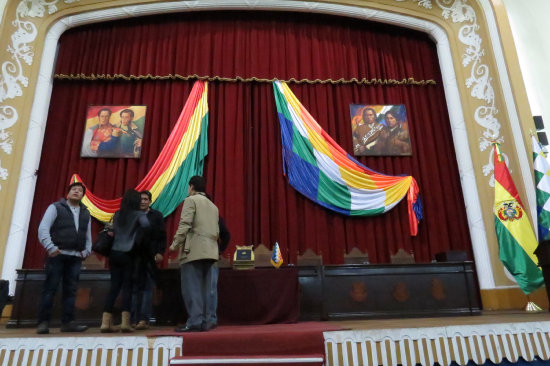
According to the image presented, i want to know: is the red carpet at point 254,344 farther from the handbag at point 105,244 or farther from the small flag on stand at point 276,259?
the small flag on stand at point 276,259

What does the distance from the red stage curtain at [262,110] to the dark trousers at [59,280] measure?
235 centimetres

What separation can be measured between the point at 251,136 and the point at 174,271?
2951 mm

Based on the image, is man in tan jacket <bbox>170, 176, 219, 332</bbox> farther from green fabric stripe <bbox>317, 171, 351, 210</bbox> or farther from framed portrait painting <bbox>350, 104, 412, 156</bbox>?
framed portrait painting <bbox>350, 104, 412, 156</bbox>

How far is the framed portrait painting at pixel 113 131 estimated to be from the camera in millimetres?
6285

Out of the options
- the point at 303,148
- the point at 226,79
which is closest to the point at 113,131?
the point at 226,79

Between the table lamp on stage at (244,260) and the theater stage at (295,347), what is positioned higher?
the table lamp on stage at (244,260)

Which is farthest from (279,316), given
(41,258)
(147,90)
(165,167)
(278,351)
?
(147,90)

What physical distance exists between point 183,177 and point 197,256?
9.68 feet

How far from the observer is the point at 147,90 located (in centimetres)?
673

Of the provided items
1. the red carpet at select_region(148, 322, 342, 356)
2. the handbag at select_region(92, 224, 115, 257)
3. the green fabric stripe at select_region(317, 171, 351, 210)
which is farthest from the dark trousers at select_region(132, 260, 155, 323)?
the green fabric stripe at select_region(317, 171, 351, 210)

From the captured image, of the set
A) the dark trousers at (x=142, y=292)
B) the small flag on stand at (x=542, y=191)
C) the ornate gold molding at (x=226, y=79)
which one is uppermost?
the ornate gold molding at (x=226, y=79)

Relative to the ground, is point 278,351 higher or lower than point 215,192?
lower

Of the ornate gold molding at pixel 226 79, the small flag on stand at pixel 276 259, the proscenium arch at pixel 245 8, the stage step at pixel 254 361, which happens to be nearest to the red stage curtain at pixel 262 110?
the ornate gold molding at pixel 226 79

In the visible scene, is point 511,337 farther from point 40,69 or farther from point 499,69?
point 40,69
